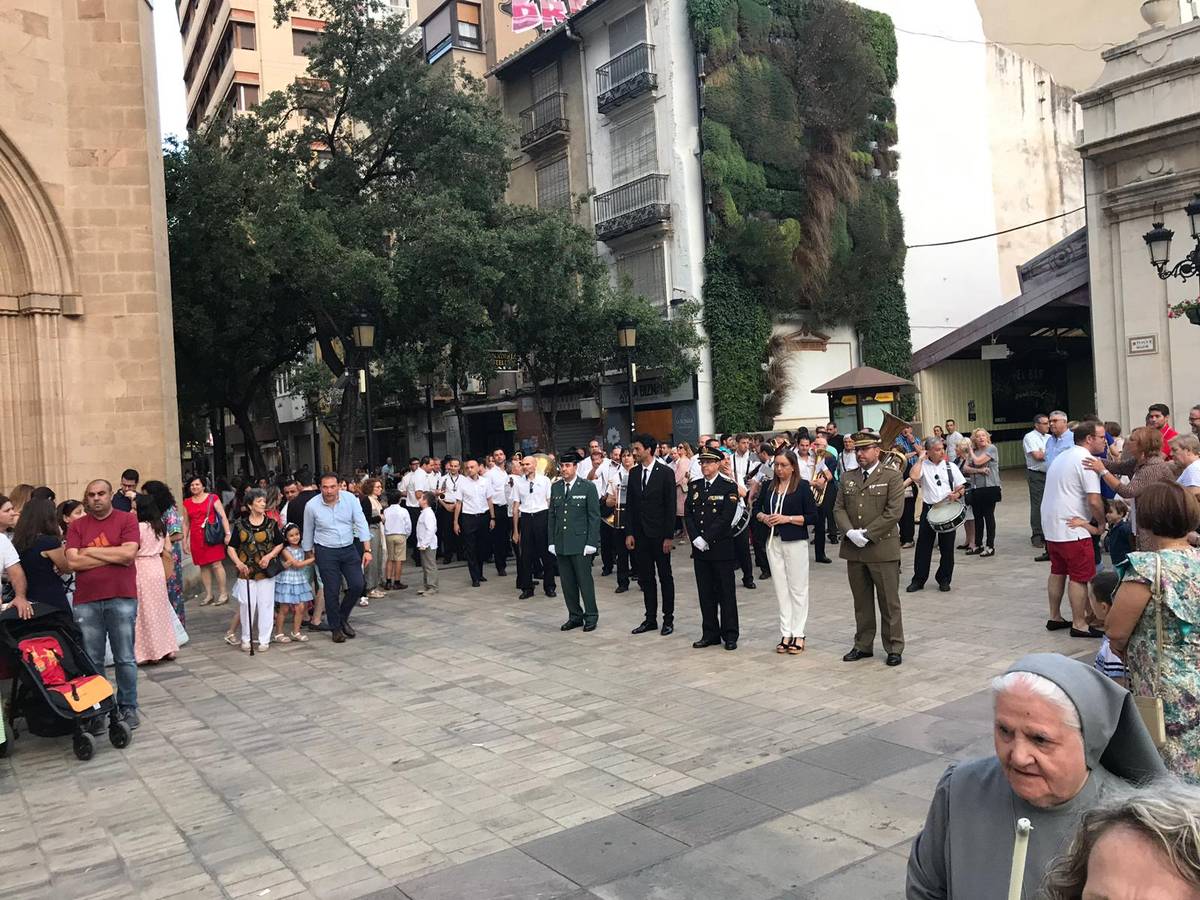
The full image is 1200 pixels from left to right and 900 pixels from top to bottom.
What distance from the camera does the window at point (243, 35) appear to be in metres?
43.0

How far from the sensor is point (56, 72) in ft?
42.5

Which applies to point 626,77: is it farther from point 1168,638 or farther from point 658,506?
point 1168,638

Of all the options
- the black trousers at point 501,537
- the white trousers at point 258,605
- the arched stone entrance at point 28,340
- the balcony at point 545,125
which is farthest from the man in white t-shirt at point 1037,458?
the balcony at point 545,125

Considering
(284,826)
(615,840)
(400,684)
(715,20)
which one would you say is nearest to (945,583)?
(400,684)

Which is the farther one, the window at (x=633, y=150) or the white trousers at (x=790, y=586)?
the window at (x=633, y=150)

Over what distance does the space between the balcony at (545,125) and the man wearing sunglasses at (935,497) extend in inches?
796

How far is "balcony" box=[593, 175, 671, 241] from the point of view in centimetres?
2528

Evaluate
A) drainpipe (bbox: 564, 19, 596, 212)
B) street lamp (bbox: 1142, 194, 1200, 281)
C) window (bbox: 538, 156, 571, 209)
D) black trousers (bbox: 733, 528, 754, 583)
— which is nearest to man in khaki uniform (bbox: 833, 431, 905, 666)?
black trousers (bbox: 733, 528, 754, 583)

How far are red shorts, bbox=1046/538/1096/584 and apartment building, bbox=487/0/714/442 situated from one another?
16893mm

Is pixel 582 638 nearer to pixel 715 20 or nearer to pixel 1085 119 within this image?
pixel 1085 119

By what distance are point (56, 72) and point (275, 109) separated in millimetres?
6951

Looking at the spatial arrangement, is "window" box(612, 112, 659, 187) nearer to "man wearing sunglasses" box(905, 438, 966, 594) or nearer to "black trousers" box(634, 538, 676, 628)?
"man wearing sunglasses" box(905, 438, 966, 594)

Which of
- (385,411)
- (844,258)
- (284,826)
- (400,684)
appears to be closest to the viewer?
(284,826)

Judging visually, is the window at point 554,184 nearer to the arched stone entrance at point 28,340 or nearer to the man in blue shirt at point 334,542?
the arched stone entrance at point 28,340
